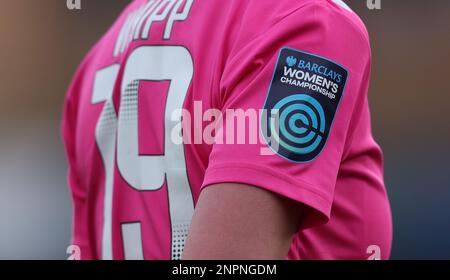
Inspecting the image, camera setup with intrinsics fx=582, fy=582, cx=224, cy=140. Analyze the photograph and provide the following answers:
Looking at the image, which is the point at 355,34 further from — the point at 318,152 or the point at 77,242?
the point at 77,242

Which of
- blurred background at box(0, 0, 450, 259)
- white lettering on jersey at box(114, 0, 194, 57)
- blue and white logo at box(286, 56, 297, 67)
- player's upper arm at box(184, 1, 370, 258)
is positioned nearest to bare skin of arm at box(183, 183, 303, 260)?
player's upper arm at box(184, 1, 370, 258)

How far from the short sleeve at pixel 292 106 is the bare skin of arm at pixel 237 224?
0.02 metres

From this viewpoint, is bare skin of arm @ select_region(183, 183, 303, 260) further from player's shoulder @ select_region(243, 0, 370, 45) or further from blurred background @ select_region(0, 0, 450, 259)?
blurred background @ select_region(0, 0, 450, 259)

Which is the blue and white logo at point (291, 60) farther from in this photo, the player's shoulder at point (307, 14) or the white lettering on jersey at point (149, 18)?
the white lettering on jersey at point (149, 18)

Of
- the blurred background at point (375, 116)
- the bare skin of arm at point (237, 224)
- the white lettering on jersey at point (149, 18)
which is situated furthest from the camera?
the blurred background at point (375, 116)

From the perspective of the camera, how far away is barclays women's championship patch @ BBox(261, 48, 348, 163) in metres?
0.72

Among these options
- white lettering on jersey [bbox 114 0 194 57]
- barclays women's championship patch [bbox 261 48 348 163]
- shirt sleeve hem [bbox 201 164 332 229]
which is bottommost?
shirt sleeve hem [bbox 201 164 332 229]

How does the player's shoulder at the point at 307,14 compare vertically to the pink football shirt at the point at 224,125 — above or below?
above

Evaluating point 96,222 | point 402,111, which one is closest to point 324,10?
point 96,222

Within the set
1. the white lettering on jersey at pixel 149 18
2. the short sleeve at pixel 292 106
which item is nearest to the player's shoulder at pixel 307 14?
the short sleeve at pixel 292 106

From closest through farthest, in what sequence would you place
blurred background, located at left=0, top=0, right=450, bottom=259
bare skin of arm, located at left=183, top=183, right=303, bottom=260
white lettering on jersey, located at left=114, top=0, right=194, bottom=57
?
bare skin of arm, located at left=183, top=183, right=303, bottom=260 → white lettering on jersey, located at left=114, top=0, right=194, bottom=57 → blurred background, located at left=0, top=0, right=450, bottom=259

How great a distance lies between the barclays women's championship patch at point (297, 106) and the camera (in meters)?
0.72

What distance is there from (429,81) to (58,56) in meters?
2.08

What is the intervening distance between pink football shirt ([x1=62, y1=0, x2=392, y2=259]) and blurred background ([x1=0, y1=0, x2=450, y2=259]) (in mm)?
2127
